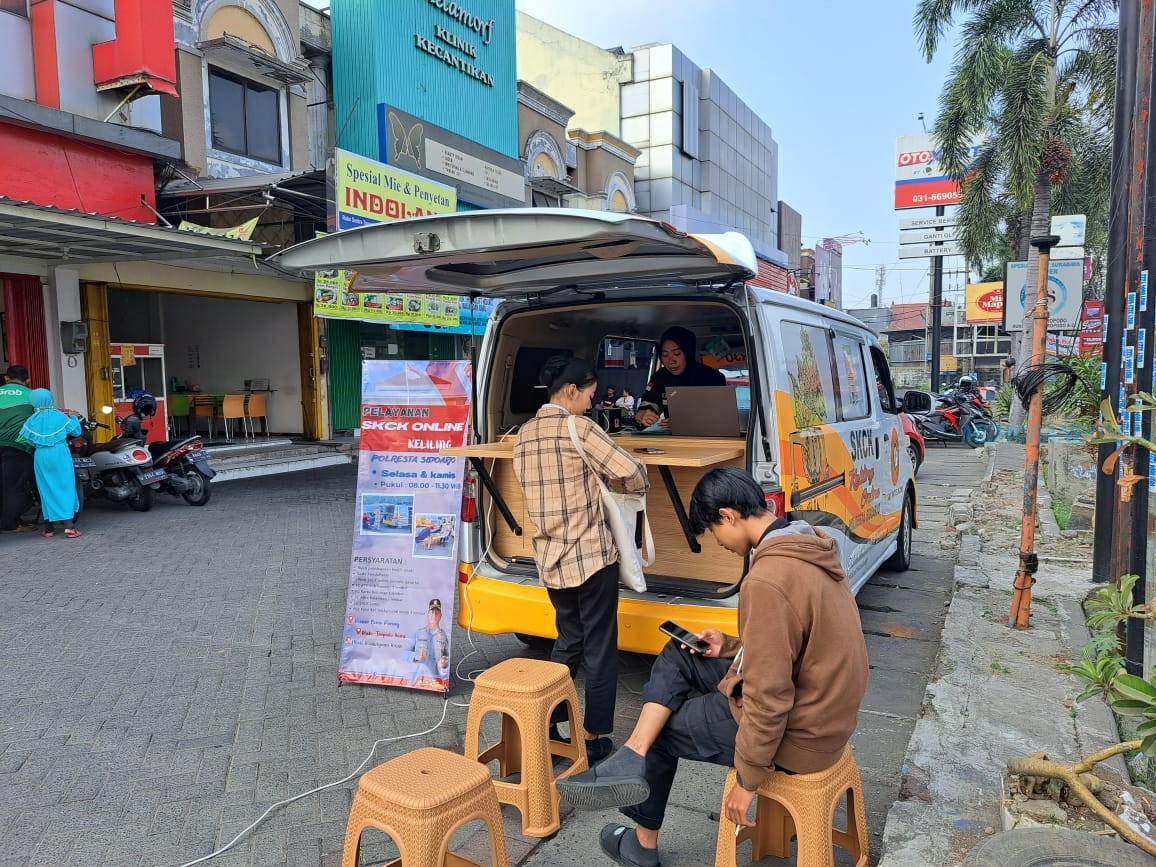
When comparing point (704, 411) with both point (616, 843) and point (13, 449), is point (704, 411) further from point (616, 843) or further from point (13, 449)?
point (13, 449)

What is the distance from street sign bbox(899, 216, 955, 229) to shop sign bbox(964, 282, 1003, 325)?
304 cm

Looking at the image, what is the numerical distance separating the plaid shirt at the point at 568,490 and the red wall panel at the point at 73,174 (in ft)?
28.6

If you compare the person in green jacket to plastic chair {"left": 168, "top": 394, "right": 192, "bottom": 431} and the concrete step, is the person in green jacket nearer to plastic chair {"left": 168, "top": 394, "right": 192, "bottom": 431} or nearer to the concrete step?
the concrete step

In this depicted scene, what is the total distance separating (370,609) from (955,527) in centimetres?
666

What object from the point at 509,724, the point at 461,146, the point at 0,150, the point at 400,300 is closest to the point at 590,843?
the point at 509,724

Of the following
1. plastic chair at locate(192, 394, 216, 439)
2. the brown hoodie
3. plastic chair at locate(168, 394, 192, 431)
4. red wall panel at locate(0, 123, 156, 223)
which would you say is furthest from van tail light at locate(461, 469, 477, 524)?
plastic chair at locate(168, 394, 192, 431)

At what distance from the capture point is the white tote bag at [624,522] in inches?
132

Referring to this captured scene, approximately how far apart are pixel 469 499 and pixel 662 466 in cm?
106

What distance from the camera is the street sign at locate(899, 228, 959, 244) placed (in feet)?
97.1

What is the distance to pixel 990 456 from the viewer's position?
14.3 meters

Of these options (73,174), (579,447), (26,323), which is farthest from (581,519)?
(26,323)

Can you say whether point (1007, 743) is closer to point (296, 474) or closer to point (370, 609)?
point (370, 609)

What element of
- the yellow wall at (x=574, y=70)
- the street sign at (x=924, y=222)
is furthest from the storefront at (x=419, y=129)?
the street sign at (x=924, y=222)

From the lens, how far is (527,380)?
15.3ft
